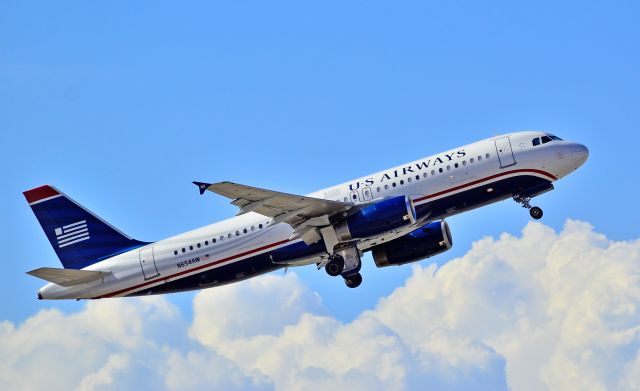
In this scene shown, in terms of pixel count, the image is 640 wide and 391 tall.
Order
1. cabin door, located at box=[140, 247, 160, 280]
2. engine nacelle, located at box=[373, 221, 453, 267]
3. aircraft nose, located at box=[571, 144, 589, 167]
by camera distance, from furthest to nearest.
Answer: engine nacelle, located at box=[373, 221, 453, 267], cabin door, located at box=[140, 247, 160, 280], aircraft nose, located at box=[571, 144, 589, 167]

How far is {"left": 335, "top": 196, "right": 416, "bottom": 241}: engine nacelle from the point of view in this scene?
62.7 metres

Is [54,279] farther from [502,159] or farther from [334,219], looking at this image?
[502,159]

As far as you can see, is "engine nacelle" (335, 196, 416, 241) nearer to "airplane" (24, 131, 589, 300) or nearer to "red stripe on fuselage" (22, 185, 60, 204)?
"airplane" (24, 131, 589, 300)

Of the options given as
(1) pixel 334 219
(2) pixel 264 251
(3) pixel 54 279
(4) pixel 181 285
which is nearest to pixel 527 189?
(1) pixel 334 219

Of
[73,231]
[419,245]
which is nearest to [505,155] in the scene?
[419,245]

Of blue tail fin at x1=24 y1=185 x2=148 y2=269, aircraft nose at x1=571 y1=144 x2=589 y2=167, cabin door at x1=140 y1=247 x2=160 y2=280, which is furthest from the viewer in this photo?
blue tail fin at x1=24 y1=185 x2=148 y2=269

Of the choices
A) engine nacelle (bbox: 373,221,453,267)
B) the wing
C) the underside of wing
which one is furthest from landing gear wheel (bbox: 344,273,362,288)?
the underside of wing

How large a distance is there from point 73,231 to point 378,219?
19080 mm

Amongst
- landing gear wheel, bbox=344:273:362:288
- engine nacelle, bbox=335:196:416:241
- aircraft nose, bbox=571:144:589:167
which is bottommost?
landing gear wheel, bbox=344:273:362:288

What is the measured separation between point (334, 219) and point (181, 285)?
9.69 metres

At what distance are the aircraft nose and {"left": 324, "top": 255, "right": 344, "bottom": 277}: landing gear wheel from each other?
13.3 meters

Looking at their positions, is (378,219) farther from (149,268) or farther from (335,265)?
(149,268)

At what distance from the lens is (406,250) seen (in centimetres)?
6969

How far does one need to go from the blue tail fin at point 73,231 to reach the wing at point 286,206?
9.93m
